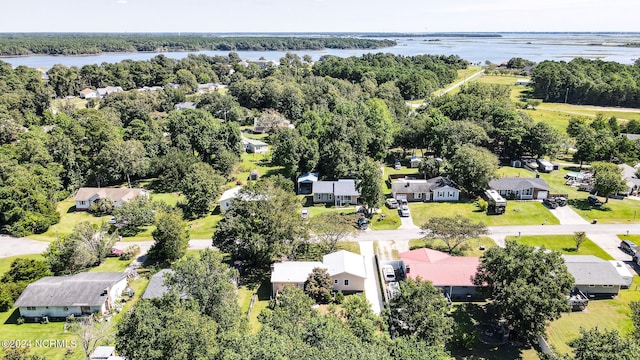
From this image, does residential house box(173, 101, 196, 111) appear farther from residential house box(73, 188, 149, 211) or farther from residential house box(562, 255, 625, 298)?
residential house box(562, 255, 625, 298)

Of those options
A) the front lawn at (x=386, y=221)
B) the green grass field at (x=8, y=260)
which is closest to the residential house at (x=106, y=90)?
the green grass field at (x=8, y=260)

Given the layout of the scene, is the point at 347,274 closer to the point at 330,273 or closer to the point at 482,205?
the point at 330,273

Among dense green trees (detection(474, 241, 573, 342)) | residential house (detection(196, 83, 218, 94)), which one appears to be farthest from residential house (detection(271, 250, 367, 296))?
residential house (detection(196, 83, 218, 94))

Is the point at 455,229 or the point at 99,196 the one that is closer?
the point at 455,229

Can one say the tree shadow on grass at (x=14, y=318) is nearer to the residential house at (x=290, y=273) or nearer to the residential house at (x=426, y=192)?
the residential house at (x=290, y=273)

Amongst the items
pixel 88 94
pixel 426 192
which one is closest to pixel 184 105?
pixel 88 94

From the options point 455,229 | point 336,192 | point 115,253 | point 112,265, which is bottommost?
point 112,265
